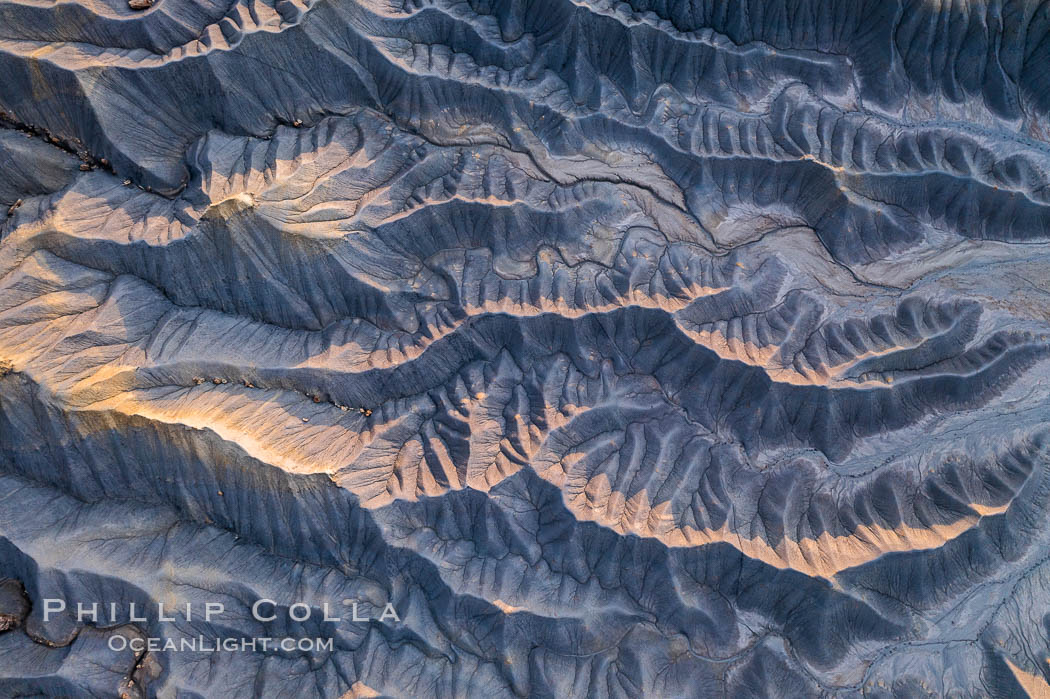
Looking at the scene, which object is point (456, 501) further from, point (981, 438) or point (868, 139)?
point (868, 139)

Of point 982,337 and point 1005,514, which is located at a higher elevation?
point 982,337

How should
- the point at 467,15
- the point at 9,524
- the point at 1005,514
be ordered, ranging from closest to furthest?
the point at 1005,514 → the point at 9,524 → the point at 467,15

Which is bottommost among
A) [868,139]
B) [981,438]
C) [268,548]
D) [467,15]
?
[268,548]

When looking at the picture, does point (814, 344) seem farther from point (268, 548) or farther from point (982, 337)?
point (268, 548)

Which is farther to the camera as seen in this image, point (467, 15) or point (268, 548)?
point (467, 15)

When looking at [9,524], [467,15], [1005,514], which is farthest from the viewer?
[467,15]

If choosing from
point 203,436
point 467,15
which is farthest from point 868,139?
point 203,436
